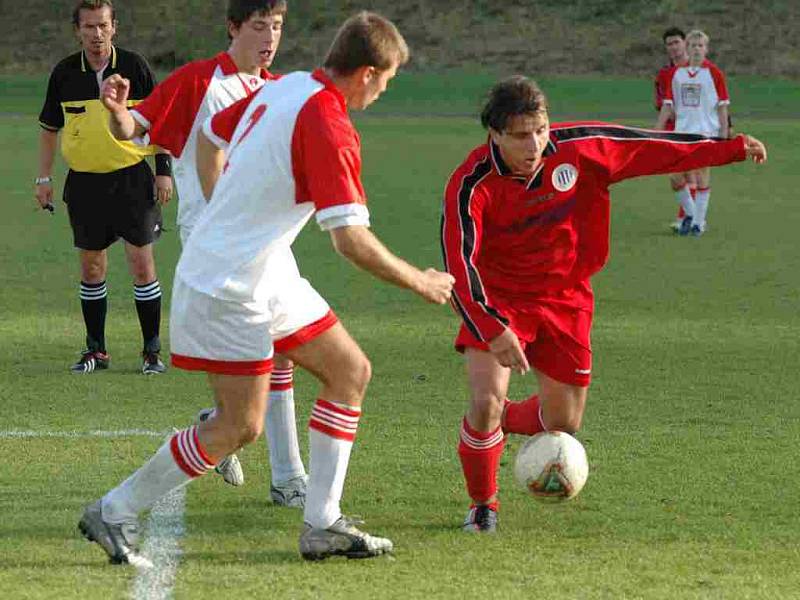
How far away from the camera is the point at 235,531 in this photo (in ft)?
19.3

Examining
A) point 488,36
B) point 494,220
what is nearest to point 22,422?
point 494,220

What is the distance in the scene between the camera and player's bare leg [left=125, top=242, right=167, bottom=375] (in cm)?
918

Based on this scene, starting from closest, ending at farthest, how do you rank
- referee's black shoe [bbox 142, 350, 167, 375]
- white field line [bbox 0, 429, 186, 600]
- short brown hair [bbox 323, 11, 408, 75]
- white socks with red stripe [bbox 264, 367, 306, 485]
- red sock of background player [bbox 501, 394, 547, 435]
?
short brown hair [bbox 323, 11, 408, 75] → white field line [bbox 0, 429, 186, 600] → white socks with red stripe [bbox 264, 367, 306, 485] → red sock of background player [bbox 501, 394, 547, 435] → referee's black shoe [bbox 142, 350, 167, 375]

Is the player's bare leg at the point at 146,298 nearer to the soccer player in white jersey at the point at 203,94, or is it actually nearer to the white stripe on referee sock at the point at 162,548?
the soccer player in white jersey at the point at 203,94

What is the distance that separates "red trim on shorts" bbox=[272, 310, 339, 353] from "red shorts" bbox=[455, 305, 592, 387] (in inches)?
37.4

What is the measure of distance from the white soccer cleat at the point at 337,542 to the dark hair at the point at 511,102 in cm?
155

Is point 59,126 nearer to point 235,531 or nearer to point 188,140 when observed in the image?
point 188,140

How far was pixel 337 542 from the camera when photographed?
5.41 m

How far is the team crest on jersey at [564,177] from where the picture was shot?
6059mm

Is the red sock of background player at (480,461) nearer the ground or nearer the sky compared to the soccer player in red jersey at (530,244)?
nearer the ground

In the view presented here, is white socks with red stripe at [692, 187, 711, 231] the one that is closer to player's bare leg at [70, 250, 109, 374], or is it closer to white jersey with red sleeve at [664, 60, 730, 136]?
white jersey with red sleeve at [664, 60, 730, 136]

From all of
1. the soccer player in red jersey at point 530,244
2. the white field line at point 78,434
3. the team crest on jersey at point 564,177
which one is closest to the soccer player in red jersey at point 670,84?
the white field line at point 78,434

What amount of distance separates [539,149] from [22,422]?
3295 mm

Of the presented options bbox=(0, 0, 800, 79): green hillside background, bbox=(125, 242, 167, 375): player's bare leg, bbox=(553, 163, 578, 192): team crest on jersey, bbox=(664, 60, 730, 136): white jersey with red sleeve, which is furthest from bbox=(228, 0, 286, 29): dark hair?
bbox=(0, 0, 800, 79): green hillside background
